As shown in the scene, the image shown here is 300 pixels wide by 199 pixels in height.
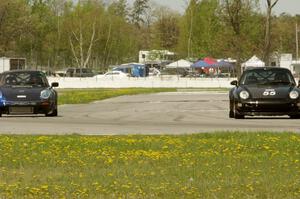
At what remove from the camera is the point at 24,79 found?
25453 mm

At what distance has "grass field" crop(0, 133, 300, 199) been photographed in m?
8.76

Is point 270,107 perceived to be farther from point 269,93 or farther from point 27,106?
A: point 27,106

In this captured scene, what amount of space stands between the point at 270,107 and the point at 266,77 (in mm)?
1578

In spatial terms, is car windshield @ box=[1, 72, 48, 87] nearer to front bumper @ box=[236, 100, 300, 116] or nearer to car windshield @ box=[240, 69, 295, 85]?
car windshield @ box=[240, 69, 295, 85]

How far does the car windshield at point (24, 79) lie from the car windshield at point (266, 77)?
661 cm

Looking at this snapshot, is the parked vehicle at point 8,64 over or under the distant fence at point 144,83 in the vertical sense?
over

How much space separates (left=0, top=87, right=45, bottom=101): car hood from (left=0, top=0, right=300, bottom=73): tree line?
54.9 m

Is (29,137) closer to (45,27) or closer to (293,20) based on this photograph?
(45,27)

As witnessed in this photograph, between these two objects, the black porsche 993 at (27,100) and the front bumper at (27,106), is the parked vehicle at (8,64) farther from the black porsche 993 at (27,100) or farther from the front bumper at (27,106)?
the front bumper at (27,106)

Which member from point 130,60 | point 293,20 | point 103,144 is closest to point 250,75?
point 103,144

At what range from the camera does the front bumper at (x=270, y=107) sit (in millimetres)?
22156

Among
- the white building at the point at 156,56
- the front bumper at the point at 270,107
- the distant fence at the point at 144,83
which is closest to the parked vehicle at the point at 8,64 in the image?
the distant fence at the point at 144,83

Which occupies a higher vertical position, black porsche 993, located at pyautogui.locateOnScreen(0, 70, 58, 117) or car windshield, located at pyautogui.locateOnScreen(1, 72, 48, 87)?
car windshield, located at pyautogui.locateOnScreen(1, 72, 48, 87)

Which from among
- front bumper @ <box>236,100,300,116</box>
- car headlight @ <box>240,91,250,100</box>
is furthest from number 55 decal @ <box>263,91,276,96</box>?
car headlight @ <box>240,91,250,100</box>
